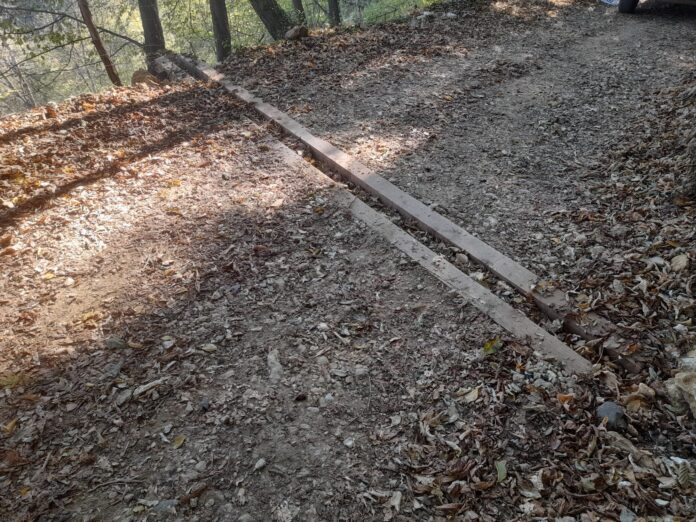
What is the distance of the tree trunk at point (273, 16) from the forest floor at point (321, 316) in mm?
3902

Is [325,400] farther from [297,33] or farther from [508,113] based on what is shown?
[297,33]

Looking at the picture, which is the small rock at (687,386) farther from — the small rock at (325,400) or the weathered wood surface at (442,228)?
the small rock at (325,400)

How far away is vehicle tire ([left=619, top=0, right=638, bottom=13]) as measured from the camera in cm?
730

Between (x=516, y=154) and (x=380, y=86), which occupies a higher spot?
(x=380, y=86)

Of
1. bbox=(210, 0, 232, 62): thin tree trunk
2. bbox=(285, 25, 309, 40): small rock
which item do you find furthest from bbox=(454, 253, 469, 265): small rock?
bbox=(210, 0, 232, 62): thin tree trunk

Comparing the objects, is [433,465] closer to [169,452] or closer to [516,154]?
[169,452]

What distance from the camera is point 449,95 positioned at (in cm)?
520

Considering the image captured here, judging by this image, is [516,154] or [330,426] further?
[516,154]

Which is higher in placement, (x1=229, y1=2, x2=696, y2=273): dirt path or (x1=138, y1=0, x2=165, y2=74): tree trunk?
(x1=138, y1=0, x2=165, y2=74): tree trunk

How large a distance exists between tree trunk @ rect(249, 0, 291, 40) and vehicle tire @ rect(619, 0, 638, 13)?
18.5ft

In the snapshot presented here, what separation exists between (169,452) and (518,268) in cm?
230

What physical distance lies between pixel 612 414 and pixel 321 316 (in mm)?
1624

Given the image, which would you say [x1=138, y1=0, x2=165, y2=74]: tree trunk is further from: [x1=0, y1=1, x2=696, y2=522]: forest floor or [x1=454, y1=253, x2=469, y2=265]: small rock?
[x1=454, y1=253, x2=469, y2=265]: small rock

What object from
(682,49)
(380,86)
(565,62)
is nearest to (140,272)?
(380,86)
